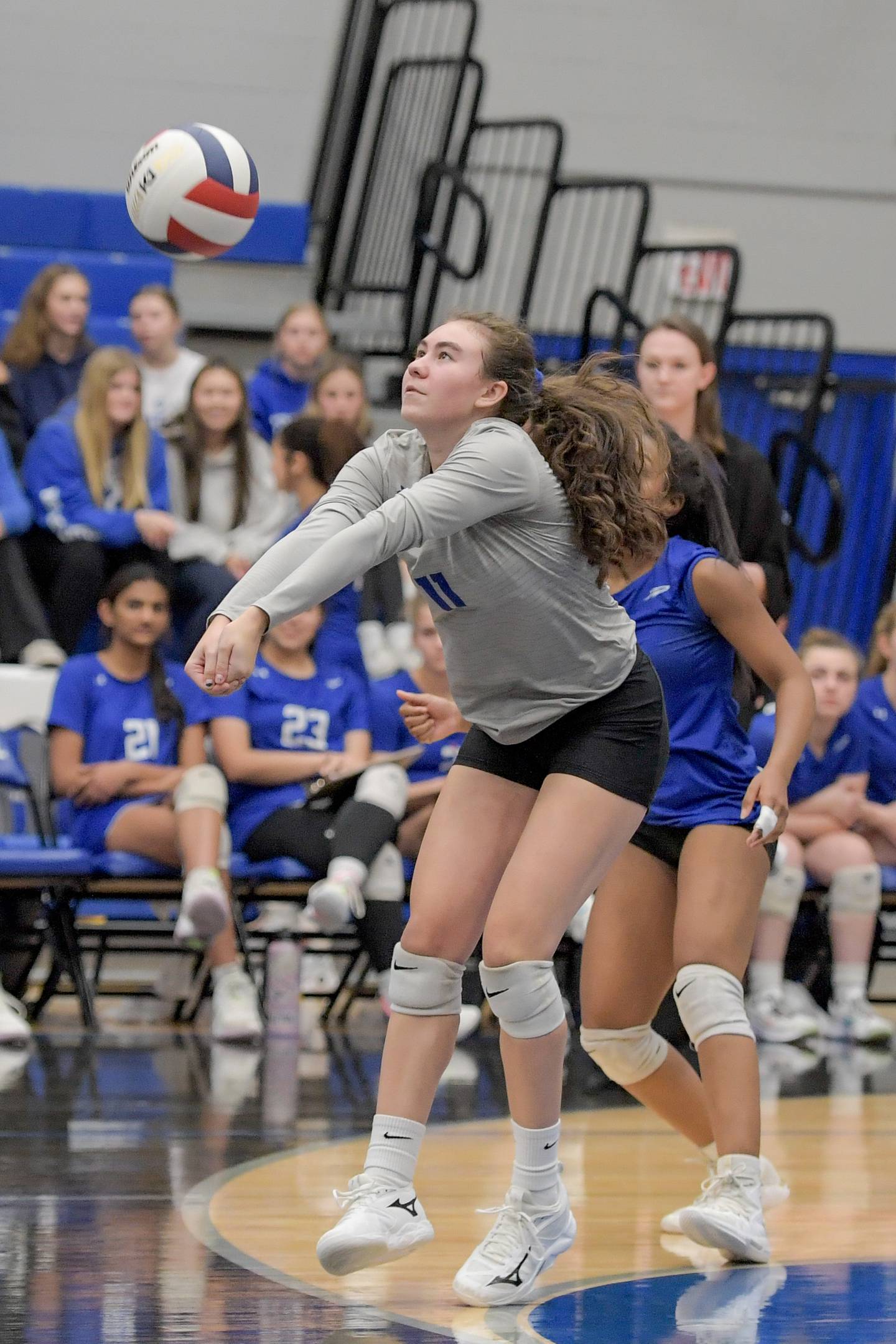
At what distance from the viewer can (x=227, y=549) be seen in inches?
296

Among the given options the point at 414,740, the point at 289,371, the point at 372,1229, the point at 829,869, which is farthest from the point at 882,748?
the point at 372,1229

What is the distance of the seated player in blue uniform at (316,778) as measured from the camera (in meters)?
→ 6.34

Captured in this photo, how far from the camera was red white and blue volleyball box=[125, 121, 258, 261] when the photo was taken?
13.2 ft

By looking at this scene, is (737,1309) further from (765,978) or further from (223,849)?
(765,978)

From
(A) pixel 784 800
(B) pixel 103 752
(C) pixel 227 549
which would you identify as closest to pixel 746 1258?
(A) pixel 784 800

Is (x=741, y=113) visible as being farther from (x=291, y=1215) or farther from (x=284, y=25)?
(x=291, y=1215)

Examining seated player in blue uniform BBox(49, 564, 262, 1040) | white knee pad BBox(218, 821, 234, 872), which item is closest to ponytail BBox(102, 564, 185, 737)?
seated player in blue uniform BBox(49, 564, 262, 1040)

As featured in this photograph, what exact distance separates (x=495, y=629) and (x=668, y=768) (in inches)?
25.5

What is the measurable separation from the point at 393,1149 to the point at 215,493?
4858mm

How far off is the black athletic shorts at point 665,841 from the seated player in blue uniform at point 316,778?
2533mm

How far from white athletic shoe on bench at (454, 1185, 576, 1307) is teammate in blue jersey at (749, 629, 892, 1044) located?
3546 mm

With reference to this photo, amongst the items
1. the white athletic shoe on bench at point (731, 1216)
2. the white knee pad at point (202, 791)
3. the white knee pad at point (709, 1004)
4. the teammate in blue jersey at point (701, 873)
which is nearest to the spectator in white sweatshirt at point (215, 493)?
the white knee pad at point (202, 791)

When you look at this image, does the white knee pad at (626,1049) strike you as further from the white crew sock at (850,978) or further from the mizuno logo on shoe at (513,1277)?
the white crew sock at (850,978)

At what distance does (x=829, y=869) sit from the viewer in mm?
6871
